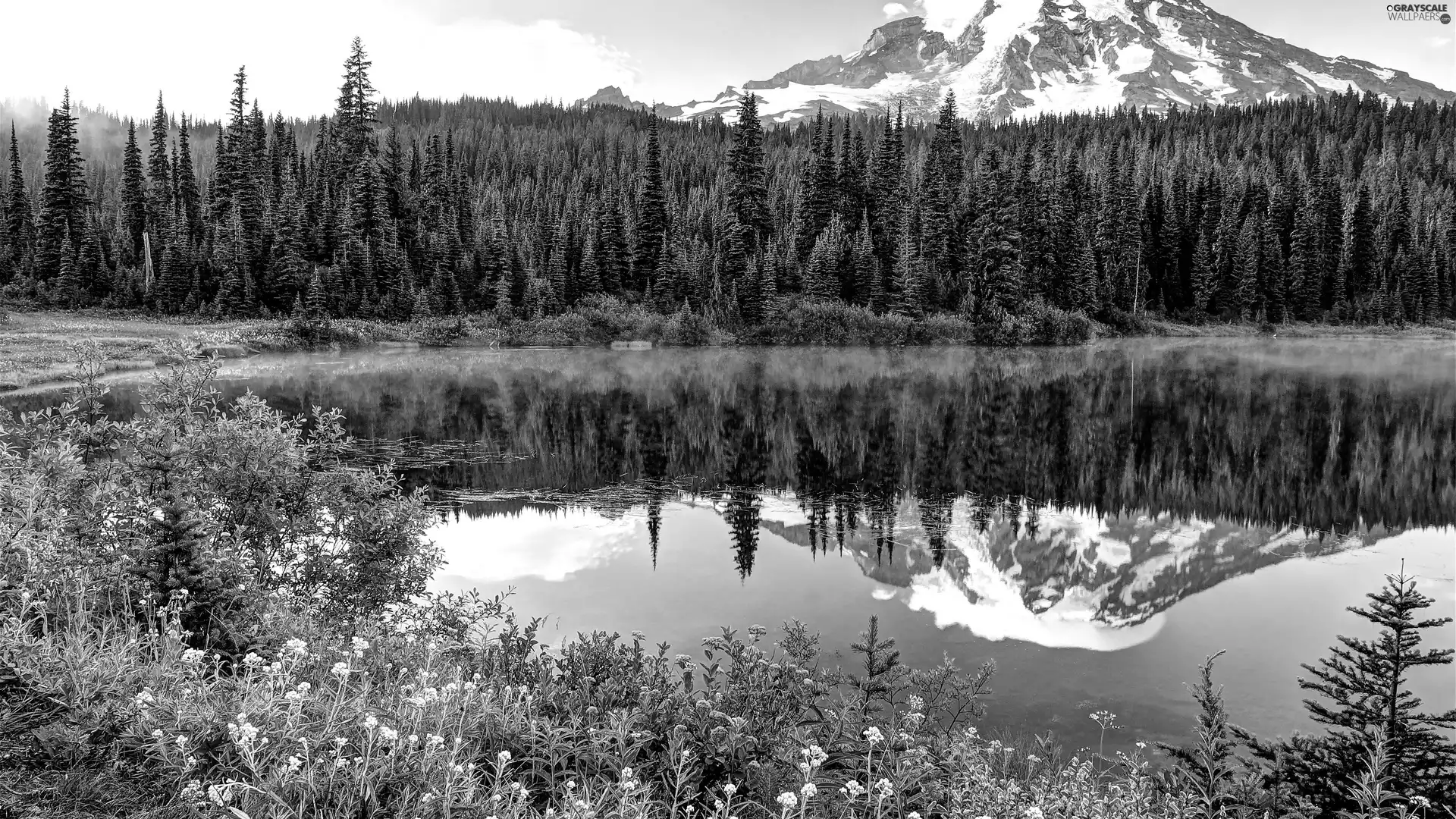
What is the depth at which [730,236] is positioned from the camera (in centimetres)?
8244

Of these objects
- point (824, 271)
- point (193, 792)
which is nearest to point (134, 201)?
point (824, 271)

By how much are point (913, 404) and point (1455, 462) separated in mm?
19179

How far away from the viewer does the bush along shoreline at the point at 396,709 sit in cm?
511

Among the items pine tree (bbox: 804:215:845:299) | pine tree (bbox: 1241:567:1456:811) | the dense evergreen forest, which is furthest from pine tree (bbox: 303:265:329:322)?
pine tree (bbox: 1241:567:1456:811)

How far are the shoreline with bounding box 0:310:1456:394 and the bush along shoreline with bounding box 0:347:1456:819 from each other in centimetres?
3281

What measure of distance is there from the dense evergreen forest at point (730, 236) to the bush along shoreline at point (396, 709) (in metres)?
66.7

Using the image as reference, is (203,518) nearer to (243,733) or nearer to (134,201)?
(243,733)

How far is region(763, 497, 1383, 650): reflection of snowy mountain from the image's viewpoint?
13.7 meters

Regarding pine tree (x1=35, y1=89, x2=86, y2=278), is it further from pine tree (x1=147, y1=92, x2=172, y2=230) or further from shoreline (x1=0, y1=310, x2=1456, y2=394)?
shoreline (x1=0, y1=310, x2=1456, y2=394)

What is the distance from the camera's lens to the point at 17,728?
5594 mm

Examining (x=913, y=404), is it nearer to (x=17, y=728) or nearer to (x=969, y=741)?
(x=969, y=741)

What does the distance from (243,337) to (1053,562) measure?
196 feet

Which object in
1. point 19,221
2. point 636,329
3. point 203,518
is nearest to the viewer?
point 203,518

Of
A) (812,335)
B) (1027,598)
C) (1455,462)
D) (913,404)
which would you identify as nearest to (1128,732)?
(1027,598)
